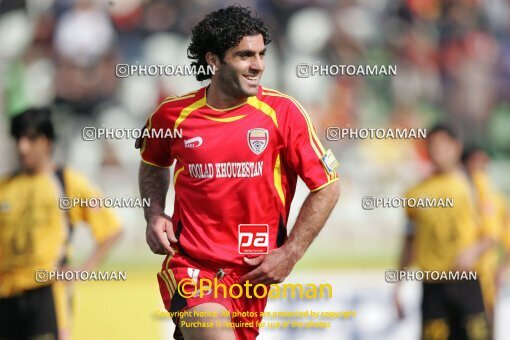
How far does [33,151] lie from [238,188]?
254cm

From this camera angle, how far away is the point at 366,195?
686 centimetres

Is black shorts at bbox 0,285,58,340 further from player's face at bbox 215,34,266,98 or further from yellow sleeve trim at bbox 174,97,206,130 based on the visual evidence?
player's face at bbox 215,34,266,98

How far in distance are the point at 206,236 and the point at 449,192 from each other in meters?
3.21

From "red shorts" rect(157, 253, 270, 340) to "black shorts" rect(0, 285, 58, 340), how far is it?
205 centimetres

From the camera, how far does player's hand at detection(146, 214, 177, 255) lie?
423 cm

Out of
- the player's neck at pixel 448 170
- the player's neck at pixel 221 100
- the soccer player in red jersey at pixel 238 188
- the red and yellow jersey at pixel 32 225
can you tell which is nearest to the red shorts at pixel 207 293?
the soccer player in red jersey at pixel 238 188

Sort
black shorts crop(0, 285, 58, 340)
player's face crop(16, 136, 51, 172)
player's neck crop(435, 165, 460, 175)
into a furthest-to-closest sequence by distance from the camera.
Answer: player's neck crop(435, 165, 460, 175) < player's face crop(16, 136, 51, 172) < black shorts crop(0, 285, 58, 340)

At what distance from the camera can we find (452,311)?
6922mm

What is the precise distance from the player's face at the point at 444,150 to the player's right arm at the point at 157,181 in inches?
117

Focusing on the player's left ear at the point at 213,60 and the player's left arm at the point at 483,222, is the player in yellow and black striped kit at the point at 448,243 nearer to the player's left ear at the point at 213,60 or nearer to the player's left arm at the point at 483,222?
the player's left arm at the point at 483,222

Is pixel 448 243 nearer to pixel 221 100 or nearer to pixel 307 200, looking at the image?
pixel 307 200

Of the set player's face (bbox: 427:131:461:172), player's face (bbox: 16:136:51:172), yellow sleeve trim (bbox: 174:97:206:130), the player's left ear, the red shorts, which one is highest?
player's face (bbox: 427:131:461:172)

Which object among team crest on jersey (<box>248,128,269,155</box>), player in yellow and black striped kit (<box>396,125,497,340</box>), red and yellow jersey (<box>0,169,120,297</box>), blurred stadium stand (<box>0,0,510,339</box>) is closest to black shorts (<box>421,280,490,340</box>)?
player in yellow and black striped kit (<box>396,125,497,340</box>)

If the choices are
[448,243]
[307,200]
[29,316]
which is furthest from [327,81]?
[307,200]
